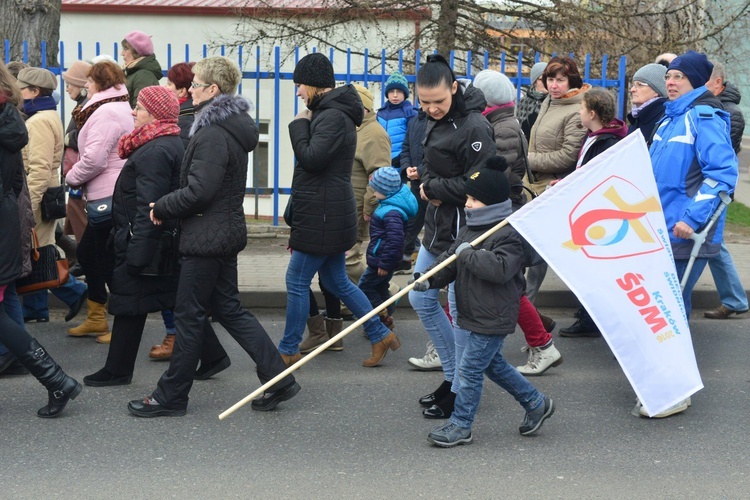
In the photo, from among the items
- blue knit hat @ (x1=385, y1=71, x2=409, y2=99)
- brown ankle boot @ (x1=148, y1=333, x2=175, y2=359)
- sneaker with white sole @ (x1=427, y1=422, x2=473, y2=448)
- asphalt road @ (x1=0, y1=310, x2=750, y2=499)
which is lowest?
brown ankle boot @ (x1=148, y1=333, x2=175, y2=359)

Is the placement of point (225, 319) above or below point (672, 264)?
below

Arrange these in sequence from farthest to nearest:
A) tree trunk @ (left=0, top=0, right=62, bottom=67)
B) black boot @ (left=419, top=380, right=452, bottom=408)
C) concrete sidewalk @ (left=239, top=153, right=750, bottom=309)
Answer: tree trunk @ (left=0, top=0, right=62, bottom=67) → concrete sidewalk @ (left=239, top=153, right=750, bottom=309) → black boot @ (left=419, top=380, right=452, bottom=408)

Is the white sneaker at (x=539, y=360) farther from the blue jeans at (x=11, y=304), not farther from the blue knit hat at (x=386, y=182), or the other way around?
the blue jeans at (x=11, y=304)

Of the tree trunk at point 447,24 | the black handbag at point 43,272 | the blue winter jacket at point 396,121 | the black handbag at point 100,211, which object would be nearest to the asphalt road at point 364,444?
the black handbag at point 43,272

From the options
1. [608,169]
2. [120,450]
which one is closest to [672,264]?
[608,169]

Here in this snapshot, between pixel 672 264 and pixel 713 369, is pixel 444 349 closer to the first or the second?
pixel 672 264

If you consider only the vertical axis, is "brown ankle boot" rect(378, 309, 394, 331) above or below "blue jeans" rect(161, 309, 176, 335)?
below

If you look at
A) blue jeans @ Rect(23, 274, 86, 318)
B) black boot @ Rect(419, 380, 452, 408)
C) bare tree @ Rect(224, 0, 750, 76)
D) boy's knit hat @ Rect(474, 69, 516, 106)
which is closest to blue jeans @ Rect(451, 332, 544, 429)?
black boot @ Rect(419, 380, 452, 408)

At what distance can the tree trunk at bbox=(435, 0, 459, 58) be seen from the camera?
596 inches

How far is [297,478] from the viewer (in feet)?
14.8

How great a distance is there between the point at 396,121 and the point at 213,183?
3.86 metres

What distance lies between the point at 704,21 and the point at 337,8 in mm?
5216

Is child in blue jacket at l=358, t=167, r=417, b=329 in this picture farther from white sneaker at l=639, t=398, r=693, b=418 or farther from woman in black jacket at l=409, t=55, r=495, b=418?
white sneaker at l=639, t=398, r=693, b=418

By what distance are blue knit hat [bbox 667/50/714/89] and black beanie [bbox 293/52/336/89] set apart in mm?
1880
